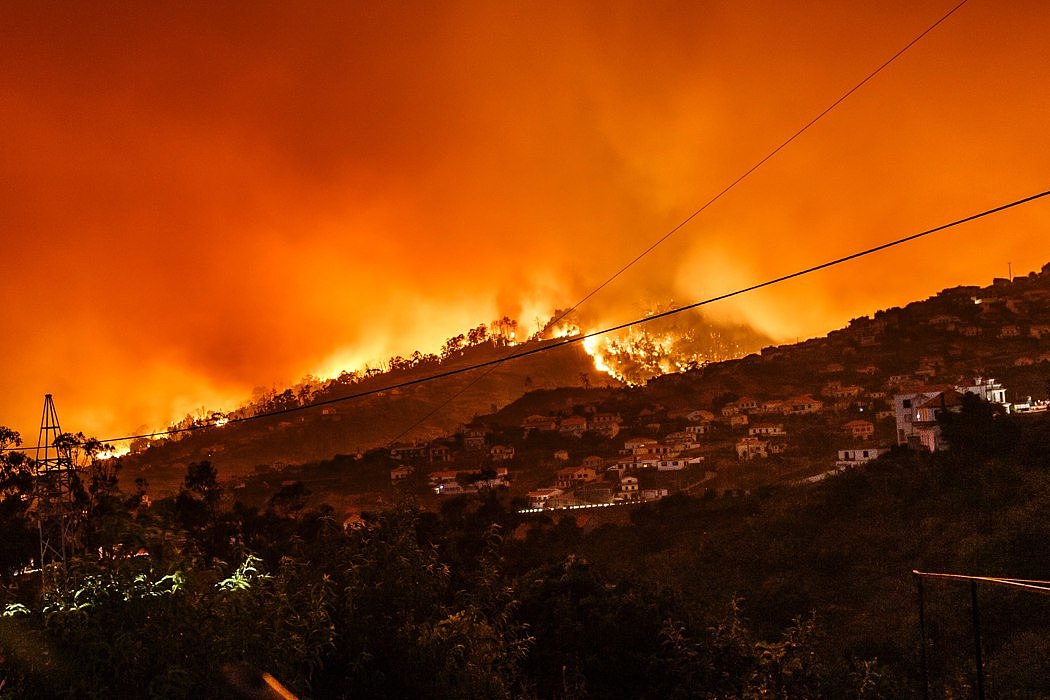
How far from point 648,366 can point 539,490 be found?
4012cm

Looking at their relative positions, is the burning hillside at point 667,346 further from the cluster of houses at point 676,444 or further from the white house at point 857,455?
the white house at point 857,455

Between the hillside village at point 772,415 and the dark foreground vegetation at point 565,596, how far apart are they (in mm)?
5204

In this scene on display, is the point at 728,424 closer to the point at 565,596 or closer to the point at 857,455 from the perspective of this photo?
the point at 857,455

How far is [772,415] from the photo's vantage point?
4781cm

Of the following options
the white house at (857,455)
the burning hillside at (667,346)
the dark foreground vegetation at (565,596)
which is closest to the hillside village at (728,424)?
the white house at (857,455)

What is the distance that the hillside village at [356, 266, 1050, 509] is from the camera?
125ft

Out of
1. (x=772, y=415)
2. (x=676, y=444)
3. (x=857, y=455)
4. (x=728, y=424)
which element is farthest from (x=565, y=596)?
(x=728, y=424)

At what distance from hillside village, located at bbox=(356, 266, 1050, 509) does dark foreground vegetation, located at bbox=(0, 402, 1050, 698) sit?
5204 millimetres

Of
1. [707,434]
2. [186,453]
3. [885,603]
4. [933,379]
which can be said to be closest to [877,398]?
[933,379]

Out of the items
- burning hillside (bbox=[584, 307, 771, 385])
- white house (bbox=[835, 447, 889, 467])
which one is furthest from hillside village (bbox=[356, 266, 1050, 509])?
burning hillside (bbox=[584, 307, 771, 385])

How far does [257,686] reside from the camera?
7.32ft

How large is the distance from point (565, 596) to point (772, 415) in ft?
123

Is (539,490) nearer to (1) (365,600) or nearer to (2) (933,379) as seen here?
(2) (933,379)

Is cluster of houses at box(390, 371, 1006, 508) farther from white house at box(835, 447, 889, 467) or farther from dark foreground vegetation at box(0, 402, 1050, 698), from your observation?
dark foreground vegetation at box(0, 402, 1050, 698)
